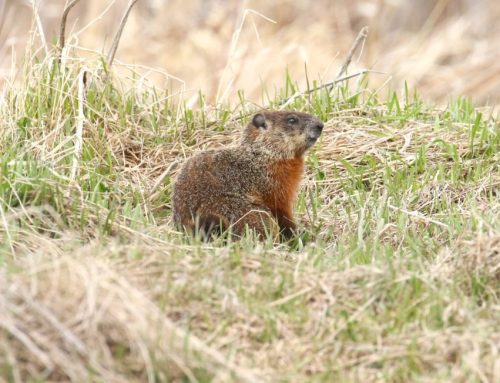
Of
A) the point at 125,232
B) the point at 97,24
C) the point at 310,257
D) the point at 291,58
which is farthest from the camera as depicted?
the point at 97,24

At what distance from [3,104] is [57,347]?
3295 millimetres

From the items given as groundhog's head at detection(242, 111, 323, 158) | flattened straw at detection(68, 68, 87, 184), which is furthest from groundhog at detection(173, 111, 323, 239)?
flattened straw at detection(68, 68, 87, 184)

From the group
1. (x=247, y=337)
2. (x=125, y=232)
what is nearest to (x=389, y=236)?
(x=125, y=232)

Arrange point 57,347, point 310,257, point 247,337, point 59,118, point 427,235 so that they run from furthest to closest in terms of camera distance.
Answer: point 59,118 < point 427,235 < point 310,257 < point 247,337 < point 57,347

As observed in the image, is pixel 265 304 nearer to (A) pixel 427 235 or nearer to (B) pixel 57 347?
(B) pixel 57 347

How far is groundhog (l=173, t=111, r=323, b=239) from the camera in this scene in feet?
18.4

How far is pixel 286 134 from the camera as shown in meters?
6.14

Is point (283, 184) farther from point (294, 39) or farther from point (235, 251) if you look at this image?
point (294, 39)

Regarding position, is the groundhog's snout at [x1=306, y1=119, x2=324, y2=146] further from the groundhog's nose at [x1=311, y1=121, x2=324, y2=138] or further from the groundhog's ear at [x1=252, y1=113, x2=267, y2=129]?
the groundhog's ear at [x1=252, y1=113, x2=267, y2=129]

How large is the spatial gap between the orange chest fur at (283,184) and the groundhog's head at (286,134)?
70mm

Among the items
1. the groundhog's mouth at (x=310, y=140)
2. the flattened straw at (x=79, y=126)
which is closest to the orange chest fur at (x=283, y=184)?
the groundhog's mouth at (x=310, y=140)

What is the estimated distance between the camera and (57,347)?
3410mm

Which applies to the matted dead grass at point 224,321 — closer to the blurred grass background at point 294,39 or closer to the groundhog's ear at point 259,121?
the groundhog's ear at point 259,121

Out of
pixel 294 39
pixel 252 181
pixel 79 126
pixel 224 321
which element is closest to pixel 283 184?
pixel 252 181
